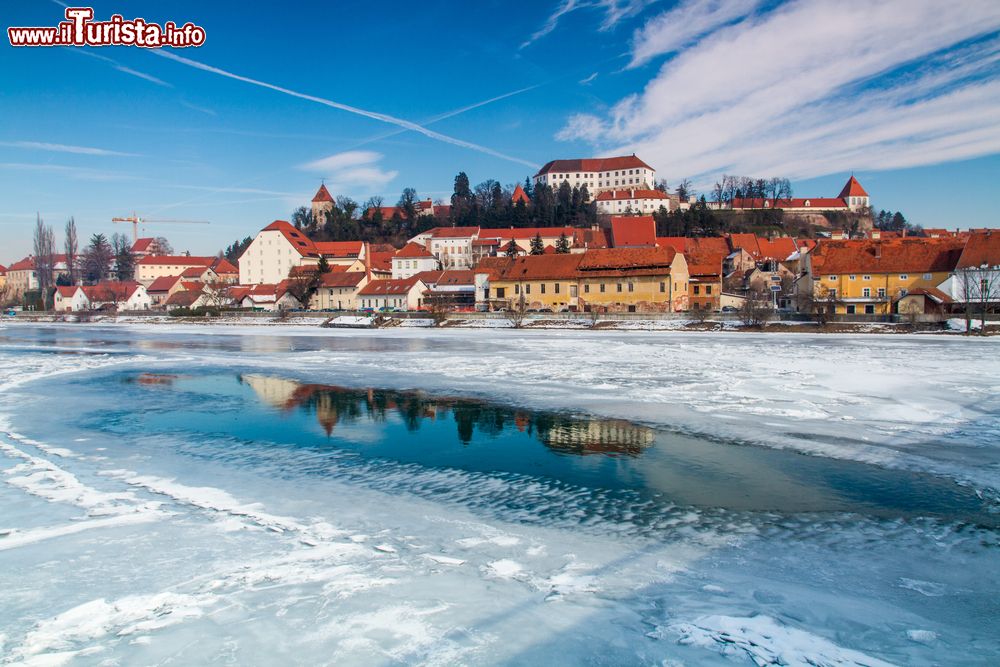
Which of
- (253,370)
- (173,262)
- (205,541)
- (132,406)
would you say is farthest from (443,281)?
(173,262)

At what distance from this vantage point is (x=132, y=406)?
1458 centimetres

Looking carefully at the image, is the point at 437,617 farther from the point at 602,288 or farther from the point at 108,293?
the point at 108,293

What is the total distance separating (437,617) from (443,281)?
54.2 m

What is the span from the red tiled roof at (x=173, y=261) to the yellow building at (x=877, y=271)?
303 feet

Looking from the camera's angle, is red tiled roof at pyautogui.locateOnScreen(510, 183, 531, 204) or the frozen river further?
red tiled roof at pyautogui.locateOnScreen(510, 183, 531, 204)

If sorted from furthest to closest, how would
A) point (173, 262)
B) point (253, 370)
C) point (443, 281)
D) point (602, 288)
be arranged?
point (173, 262) < point (443, 281) < point (602, 288) < point (253, 370)

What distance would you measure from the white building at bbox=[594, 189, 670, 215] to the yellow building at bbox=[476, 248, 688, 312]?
54.6 metres

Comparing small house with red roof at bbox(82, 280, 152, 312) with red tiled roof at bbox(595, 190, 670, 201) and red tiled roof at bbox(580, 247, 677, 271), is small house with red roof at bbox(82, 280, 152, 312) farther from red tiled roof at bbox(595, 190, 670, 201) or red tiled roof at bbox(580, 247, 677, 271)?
red tiled roof at bbox(595, 190, 670, 201)

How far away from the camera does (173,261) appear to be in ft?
338

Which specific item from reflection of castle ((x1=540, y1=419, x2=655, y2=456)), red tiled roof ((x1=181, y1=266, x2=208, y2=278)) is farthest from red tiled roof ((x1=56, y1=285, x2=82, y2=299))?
reflection of castle ((x1=540, y1=419, x2=655, y2=456))

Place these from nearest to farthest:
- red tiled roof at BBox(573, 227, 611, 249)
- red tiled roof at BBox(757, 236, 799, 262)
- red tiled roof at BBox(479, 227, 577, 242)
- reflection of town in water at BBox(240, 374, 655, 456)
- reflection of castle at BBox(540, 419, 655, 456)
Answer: reflection of castle at BBox(540, 419, 655, 456) → reflection of town in water at BBox(240, 374, 655, 456) → red tiled roof at BBox(757, 236, 799, 262) → red tiled roof at BBox(573, 227, 611, 249) → red tiled roof at BBox(479, 227, 577, 242)

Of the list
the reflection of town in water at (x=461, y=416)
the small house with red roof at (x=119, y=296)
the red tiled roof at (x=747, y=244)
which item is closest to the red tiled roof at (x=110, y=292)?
the small house with red roof at (x=119, y=296)

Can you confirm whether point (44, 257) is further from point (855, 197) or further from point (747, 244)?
point (855, 197)

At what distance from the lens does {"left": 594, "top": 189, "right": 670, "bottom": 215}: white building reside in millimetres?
101062
